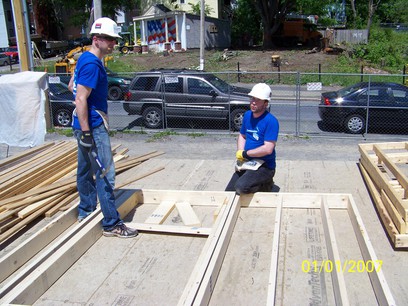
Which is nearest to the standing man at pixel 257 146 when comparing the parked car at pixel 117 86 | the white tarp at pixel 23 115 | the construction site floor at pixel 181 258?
the construction site floor at pixel 181 258

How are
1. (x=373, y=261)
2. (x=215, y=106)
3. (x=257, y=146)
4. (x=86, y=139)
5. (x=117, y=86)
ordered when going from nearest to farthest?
(x=373, y=261)
(x=86, y=139)
(x=257, y=146)
(x=215, y=106)
(x=117, y=86)

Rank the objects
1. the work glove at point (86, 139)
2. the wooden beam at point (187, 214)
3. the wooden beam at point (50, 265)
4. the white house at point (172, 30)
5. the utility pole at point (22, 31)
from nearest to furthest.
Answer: the wooden beam at point (50, 265) < the work glove at point (86, 139) < the wooden beam at point (187, 214) < the utility pole at point (22, 31) < the white house at point (172, 30)

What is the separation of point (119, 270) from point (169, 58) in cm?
3035

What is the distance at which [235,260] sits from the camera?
4582mm

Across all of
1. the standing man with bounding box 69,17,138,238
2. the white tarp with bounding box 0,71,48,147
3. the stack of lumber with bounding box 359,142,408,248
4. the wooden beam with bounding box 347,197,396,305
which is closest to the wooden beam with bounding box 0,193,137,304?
the standing man with bounding box 69,17,138,238

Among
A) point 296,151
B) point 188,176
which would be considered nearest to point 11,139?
point 188,176

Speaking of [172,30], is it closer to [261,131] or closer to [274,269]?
[261,131]

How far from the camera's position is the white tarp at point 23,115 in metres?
10.3

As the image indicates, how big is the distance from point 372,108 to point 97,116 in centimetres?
991

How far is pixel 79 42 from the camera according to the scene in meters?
51.5

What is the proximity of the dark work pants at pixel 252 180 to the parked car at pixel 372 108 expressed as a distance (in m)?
7.15

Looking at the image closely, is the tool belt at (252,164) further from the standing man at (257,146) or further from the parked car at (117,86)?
the parked car at (117,86)

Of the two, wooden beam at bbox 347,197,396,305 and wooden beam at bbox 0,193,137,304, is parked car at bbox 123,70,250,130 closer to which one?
wooden beam at bbox 347,197,396,305
